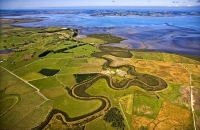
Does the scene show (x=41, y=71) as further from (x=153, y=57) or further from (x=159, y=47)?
(x=159, y=47)

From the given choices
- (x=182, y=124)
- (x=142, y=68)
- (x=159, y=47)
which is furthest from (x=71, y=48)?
(x=182, y=124)

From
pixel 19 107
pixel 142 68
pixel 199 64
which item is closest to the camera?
pixel 19 107

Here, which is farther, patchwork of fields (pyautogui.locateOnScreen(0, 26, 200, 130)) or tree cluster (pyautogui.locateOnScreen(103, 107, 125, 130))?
patchwork of fields (pyautogui.locateOnScreen(0, 26, 200, 130))

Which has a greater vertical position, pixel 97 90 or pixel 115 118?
pixel 97 90

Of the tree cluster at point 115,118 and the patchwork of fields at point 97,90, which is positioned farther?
the patchwork of fields at point 97,90

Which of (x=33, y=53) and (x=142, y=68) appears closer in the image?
(x=142, y=68)

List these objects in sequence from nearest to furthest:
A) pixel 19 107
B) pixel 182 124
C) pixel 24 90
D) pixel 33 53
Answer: pixel 182 124, pixel 19 107, pixel 24 90, pixel 33 53

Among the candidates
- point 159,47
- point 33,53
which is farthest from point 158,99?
point 33,53

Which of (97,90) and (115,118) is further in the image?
(97,90)
